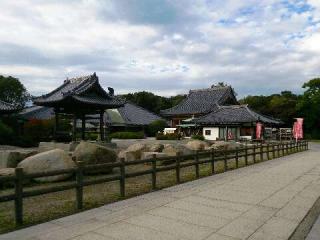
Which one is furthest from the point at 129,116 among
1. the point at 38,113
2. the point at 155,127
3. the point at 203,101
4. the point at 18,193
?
the point at 18,193

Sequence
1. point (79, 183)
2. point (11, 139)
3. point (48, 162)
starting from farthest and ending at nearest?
point (11, 139)
point (48, 162)
point (79, 183)

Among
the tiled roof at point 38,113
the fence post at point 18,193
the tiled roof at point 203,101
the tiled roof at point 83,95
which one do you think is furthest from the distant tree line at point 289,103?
the fence post at point 18,193

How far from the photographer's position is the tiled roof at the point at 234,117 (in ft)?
155

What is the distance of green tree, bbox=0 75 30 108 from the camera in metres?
68.2

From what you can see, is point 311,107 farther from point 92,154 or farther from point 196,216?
point 196,216

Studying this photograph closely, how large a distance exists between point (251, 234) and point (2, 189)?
841cm

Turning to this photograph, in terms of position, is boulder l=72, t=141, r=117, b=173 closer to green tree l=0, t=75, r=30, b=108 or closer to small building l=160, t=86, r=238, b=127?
small building l=160, t=86, r=238, b=127

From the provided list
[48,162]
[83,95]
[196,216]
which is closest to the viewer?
[196,216]

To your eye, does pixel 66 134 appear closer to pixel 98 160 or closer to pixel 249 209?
pixel 98 160

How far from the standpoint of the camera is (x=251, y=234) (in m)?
6.55

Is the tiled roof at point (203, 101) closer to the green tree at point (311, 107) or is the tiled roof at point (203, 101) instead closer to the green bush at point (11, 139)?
the green tree at point (311, 107)

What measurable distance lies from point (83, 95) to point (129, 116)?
1254 inches

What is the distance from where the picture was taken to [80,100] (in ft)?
94.3

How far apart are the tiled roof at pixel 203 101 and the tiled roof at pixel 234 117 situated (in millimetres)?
9489
